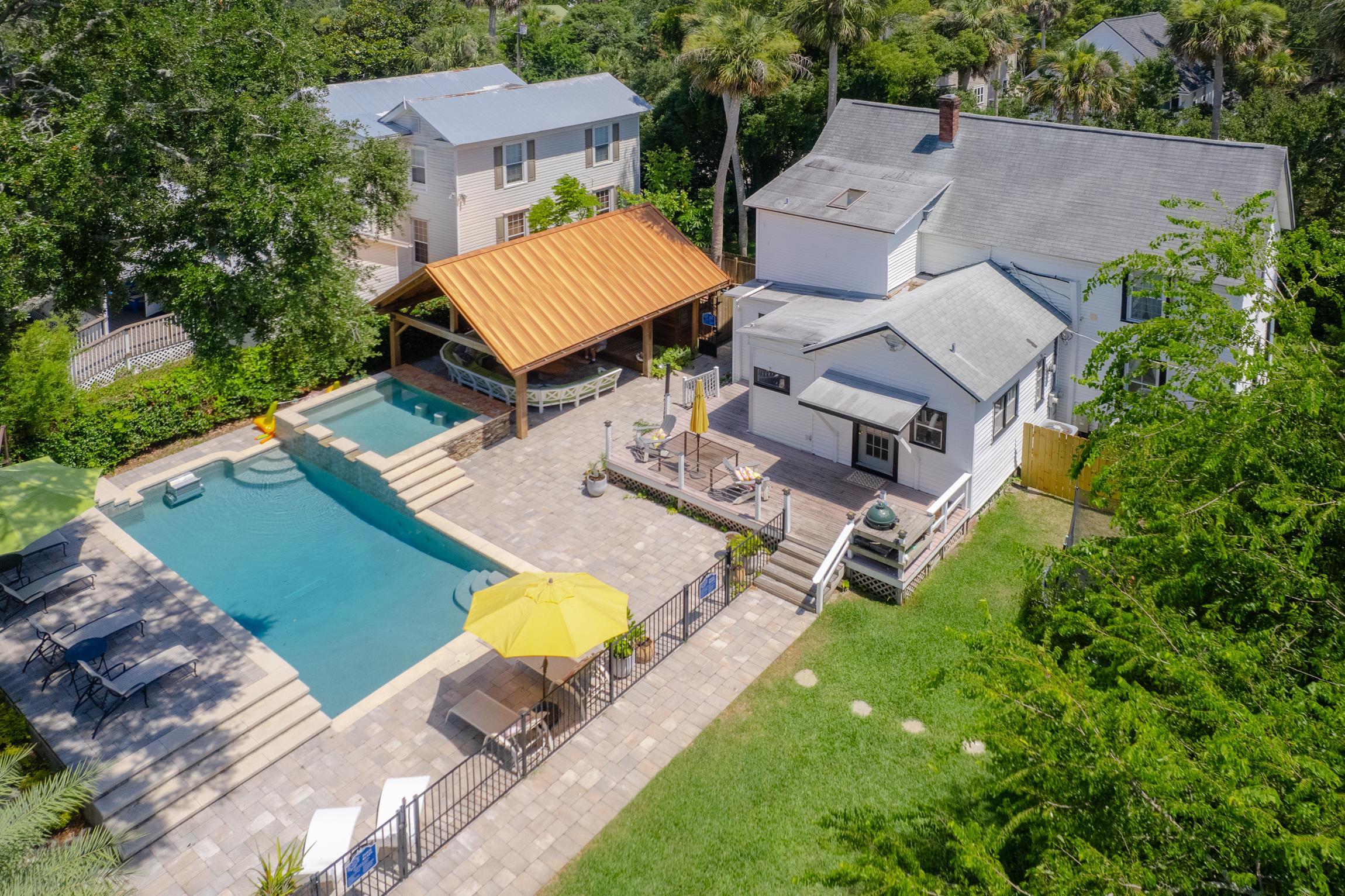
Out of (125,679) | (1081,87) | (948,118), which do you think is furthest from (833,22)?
(125,679)

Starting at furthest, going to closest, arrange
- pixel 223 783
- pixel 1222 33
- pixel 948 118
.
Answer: pixel 1222 33 < pixel 948 118 < pixel 223 783

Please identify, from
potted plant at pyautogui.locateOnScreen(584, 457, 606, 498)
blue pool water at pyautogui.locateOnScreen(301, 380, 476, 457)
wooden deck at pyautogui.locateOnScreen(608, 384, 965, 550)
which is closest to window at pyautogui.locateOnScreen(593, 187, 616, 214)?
blue pool water at pyautogui.locateOnScreen(301, 380, 476, 457)

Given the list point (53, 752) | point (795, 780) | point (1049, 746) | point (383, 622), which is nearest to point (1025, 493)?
point (795, 780)

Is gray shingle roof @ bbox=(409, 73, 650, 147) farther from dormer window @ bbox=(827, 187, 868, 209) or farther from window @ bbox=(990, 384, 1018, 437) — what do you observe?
window @ bbox=(990, 384, 1018, 437)

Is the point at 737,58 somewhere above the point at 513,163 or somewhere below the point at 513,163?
above

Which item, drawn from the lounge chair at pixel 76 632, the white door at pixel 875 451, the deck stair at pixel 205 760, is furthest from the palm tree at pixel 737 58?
the lounge chair at pixel 76 632

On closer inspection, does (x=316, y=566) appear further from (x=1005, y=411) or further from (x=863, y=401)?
(x=1005, y=411)

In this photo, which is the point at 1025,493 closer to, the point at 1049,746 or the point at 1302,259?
the point at 1302,259
